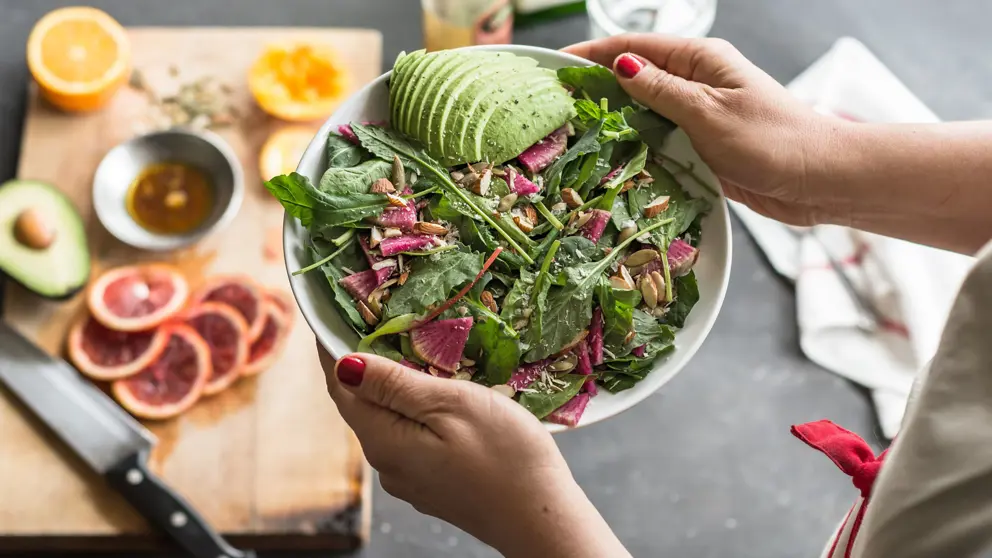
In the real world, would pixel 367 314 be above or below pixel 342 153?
below

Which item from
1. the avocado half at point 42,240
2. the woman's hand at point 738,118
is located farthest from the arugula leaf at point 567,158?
the avocado half at point 42,240

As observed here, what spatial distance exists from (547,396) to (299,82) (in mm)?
1117

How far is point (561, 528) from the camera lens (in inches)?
34.7

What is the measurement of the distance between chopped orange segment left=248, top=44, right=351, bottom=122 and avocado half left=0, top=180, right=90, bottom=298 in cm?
48

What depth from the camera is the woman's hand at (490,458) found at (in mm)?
885

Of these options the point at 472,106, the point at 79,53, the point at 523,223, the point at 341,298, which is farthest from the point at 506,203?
the point at 79,53

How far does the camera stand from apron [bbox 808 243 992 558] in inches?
23.0

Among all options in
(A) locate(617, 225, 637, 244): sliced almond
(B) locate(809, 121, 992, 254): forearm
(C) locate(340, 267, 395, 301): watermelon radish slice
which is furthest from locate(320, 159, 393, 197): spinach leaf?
(B) locate(809, 121, 992, 254): forearm

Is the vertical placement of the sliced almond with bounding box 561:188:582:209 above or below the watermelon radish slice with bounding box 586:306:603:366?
above

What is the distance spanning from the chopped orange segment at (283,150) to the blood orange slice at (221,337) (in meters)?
0.31

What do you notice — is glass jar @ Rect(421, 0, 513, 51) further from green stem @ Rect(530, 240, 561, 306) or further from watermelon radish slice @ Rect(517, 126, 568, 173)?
green stem @ Rect(530, 240, 561, 306)

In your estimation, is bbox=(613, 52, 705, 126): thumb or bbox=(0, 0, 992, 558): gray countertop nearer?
bbox=(613, 52, 705, 126): thumb

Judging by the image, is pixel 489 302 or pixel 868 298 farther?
pixel 868 298

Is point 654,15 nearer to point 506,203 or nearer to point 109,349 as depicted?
point 506,203
